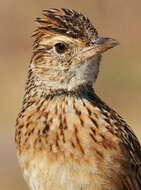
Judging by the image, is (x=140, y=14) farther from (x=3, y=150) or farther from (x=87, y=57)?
(x=87, y=57)

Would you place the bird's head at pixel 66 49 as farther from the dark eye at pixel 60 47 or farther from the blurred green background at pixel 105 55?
the blurred green background at pixel 105 55

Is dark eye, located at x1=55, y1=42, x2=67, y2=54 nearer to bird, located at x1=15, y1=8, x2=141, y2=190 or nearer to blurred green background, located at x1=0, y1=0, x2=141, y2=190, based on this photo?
bird, located at x1=15, y1=8, x2=141, y2=190

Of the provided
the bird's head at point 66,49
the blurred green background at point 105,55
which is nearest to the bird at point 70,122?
the bird's head at point 66,49

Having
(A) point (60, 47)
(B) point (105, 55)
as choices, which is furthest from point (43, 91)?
(B) point (105, 55)

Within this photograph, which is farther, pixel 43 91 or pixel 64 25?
pixel 43 91

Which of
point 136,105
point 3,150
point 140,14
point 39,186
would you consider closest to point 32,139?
point 39,186

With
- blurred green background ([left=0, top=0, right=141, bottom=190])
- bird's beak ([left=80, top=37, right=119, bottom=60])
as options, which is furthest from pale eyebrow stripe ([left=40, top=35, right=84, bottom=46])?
blurred green background ([left=0, top=0, right=141, bottom=190])

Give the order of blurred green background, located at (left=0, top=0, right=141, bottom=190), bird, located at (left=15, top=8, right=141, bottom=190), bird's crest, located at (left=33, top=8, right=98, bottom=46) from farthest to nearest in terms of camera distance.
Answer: blurred green background, located at (left=0, top=0, right=141, bottom=190), bird's crest, located at (left=33, top=8, right=98, bottom=46), bird, located at (left=15, top=8, right=141, bottom=190)

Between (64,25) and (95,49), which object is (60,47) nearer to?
(64,25)

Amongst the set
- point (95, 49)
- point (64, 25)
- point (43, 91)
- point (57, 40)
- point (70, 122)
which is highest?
point (64, 25)
